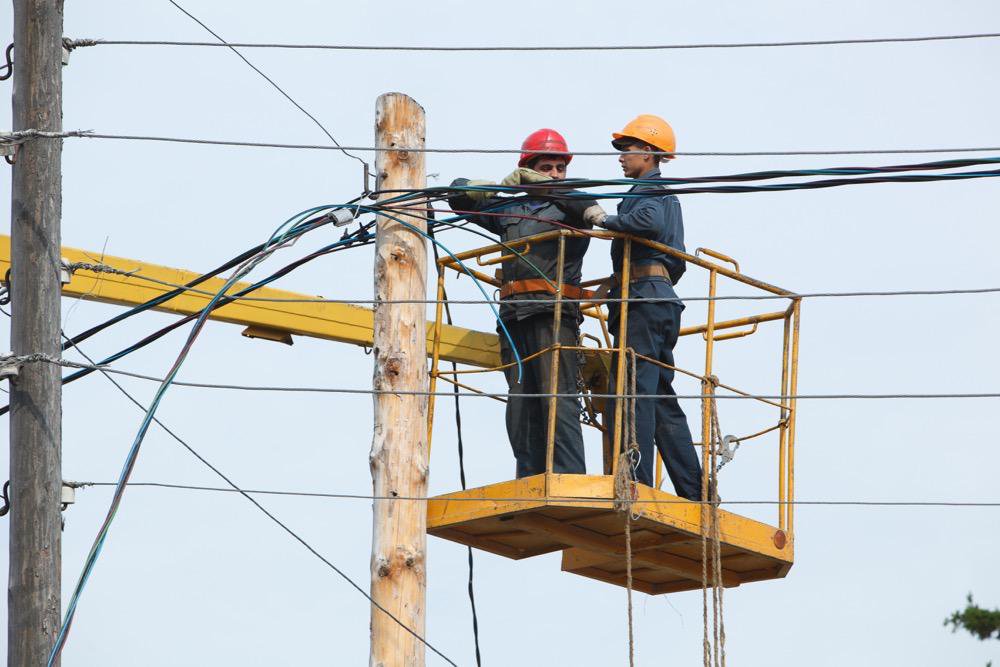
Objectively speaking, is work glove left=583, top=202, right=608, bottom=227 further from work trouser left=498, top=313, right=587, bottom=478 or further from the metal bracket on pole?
the metal bracket on pole

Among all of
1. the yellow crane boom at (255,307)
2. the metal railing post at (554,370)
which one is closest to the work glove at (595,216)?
the metal railing post at (554,370)

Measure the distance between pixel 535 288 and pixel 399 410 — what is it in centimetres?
203

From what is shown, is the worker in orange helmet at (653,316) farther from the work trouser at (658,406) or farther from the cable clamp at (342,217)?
the cable clamp at (342,217)

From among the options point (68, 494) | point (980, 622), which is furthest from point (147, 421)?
point (980, 622)

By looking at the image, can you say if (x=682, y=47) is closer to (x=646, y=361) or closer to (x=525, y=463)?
(x=646, y=361)

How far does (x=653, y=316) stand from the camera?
10633 millimetres

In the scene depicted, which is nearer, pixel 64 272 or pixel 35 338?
pixel 35 338

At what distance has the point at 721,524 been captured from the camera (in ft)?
34.7

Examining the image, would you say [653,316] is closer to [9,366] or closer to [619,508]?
[619,508]

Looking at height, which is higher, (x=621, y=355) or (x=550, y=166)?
(x=550, y=166)

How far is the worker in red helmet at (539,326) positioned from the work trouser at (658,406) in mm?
326

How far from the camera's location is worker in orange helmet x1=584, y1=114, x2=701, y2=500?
34.2 feet

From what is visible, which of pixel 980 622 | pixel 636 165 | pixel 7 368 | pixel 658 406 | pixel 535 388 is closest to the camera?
pixel 7 368

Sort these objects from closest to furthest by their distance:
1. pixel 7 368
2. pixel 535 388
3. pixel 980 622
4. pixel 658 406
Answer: pixel 7 368 → pixel 535 388 → pixel 658 406 → pixel 980 622
